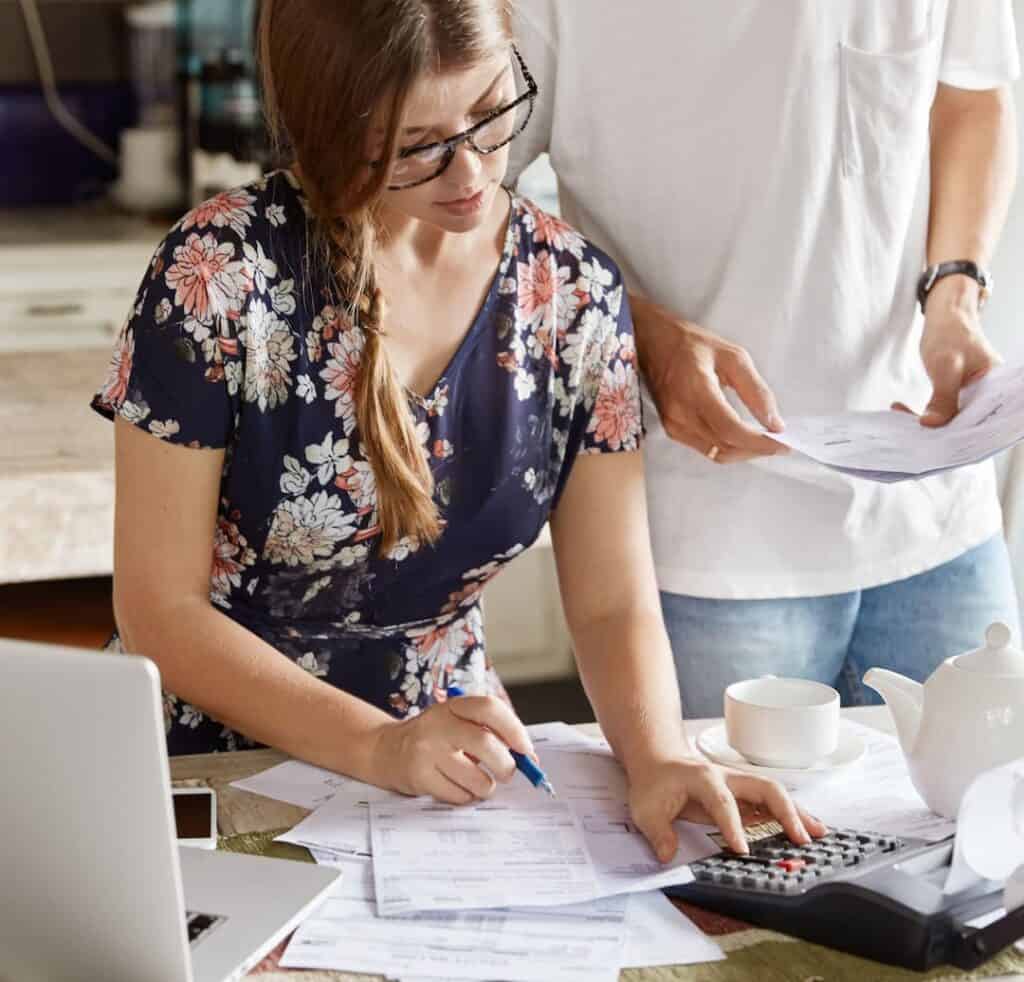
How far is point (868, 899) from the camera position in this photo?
1041mm

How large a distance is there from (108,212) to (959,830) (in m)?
3.22

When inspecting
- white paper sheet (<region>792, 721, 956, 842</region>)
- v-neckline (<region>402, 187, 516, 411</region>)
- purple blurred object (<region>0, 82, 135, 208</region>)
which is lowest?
purple blurred object (<region>0, 82, 135, 208</region>)

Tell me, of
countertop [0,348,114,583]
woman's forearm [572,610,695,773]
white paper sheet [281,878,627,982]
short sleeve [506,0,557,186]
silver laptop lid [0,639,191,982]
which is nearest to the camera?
silver laptop lid [0,639,191,982]

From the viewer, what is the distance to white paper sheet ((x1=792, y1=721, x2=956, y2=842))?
123 cm

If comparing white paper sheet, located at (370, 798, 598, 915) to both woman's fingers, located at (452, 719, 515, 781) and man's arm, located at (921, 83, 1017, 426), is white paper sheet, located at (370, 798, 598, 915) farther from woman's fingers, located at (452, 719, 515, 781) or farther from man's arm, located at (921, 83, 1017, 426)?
man's arm, located at (921, 83, 1017, 426)

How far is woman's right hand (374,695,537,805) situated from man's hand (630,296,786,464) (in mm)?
428

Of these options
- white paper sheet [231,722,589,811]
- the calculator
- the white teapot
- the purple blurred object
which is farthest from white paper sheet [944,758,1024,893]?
the purple blurred object

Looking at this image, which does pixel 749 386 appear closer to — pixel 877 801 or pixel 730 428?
pixel 730 428

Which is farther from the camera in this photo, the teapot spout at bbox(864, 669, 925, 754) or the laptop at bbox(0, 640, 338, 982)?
the teapot spout at bbox(864, 669, 925, 754)

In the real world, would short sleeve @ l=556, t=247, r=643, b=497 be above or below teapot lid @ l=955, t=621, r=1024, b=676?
above

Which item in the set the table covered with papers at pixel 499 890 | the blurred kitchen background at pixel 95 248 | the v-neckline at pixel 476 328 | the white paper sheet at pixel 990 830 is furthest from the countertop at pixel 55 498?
the white paper sheet at pixel 990 830

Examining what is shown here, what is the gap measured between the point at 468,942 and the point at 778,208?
0.88 meters

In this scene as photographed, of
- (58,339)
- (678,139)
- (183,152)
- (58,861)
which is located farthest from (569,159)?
(183,152)

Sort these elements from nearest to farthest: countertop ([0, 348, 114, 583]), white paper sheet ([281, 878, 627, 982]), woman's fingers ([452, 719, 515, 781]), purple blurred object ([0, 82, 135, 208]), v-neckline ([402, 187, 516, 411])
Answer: white paper sheet ([281, 878, 627, 982]) < woman's fingers ([452, 719, 515, 781]) < v-neckline ([402, 187, 516, 411]) < countertop ([0, 348, 114, 583]) < purple blurred object ([0, 82, 135, 208])
